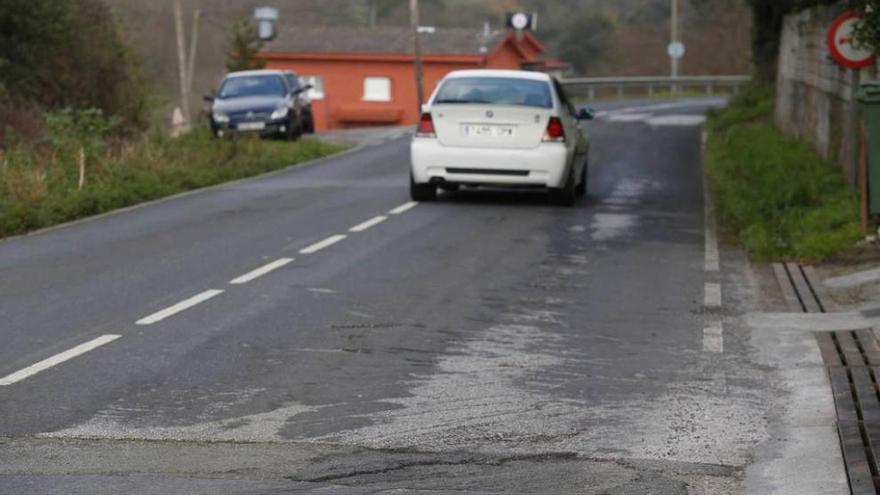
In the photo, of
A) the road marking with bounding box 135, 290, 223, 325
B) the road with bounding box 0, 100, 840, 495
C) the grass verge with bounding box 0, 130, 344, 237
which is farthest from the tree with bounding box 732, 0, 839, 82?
the road marking with bounding box 135, 290, 223, 325

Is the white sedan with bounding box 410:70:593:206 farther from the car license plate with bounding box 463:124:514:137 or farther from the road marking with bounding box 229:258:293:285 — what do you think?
the road marking with bounding box 229:258:293:285

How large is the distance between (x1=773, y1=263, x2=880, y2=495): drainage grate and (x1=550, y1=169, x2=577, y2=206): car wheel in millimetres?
7151

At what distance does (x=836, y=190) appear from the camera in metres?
19.4

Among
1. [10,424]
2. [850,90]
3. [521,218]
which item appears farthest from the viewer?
[850,90]

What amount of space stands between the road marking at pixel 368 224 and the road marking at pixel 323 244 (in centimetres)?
64

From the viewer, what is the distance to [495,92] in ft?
67.7

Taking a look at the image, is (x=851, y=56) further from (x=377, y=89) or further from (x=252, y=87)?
(x=377, y=89)

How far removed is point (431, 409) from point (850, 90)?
43.1ft

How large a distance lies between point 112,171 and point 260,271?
10.3 m

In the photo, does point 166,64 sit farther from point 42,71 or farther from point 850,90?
point 850,90

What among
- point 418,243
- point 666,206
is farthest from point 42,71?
point 418,243

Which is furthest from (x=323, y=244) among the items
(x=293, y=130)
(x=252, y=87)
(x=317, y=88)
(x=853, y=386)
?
(x=317, y=88)

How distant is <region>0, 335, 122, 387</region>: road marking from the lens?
8.65 meters

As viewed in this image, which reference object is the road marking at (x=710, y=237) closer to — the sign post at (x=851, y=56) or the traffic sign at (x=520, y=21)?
the sign post at (x=851, y=56)
